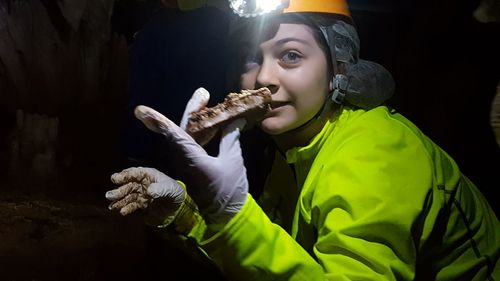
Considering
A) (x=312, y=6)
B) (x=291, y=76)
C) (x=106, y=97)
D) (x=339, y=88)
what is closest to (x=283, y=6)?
(x=312, y=6)

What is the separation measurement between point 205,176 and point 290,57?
0.67 meters

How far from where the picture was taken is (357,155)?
1410 mm

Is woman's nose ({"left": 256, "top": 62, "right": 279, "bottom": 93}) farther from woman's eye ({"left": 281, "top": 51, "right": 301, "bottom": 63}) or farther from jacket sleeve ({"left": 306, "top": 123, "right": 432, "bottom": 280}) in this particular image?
jacket sleeve ({"left": 306, "top": 123, "right": 432, "bottom": 280})

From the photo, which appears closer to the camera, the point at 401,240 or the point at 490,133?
the point at 401,240

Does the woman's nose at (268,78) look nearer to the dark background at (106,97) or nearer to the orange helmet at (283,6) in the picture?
the orange helmet at (283,6)

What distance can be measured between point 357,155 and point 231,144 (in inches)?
16.0

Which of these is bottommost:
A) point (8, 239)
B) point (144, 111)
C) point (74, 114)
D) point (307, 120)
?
point (8, 239)

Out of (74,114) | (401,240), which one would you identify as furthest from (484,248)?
(74,114)

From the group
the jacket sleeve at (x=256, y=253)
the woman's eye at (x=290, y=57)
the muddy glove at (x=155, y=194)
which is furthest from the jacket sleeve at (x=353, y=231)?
the woman's eye at (x=290, y=57)

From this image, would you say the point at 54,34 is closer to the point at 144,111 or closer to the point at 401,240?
the point at 144,111

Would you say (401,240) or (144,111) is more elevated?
(144,111)

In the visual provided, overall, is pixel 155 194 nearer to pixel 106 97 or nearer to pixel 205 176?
pixel 205 176

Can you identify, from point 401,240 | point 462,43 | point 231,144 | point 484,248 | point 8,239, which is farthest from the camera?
point 462,43

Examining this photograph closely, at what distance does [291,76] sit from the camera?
5.63 ft
